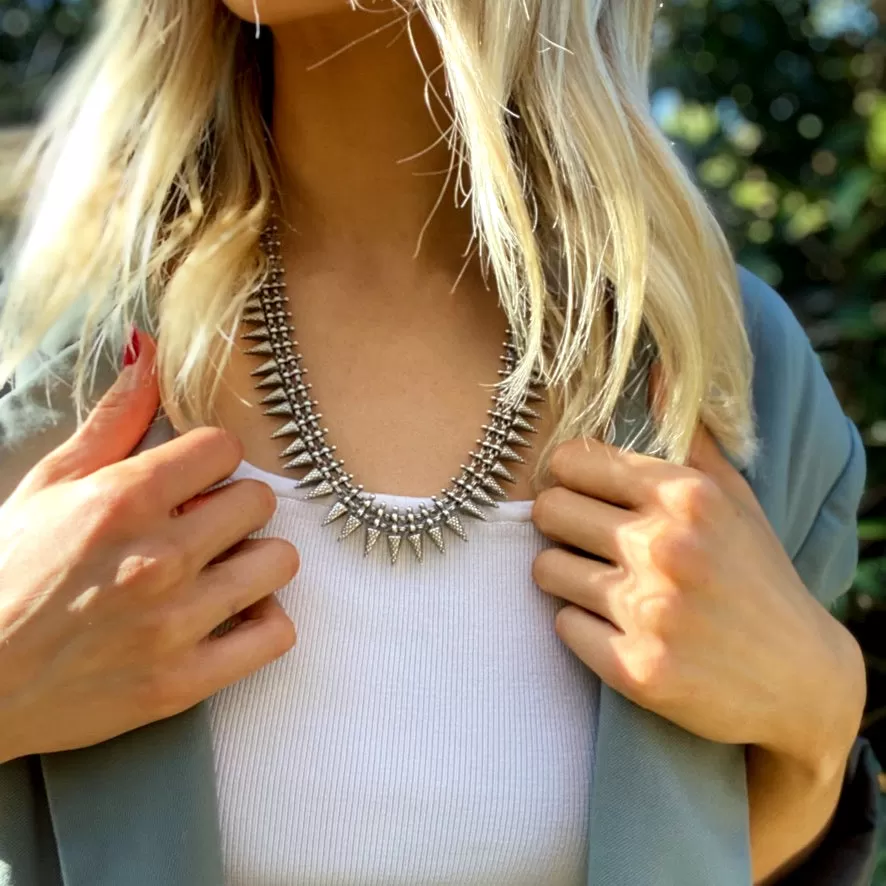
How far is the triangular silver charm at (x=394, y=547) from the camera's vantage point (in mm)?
859

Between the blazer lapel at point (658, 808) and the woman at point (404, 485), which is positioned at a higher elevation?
the woman at point (404, 485)

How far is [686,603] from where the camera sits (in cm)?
82

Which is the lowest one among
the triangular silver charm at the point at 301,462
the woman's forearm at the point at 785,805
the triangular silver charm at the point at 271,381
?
the woman's forearm at the point at 785,805

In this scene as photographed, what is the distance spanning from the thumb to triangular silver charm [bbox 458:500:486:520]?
0.27 m

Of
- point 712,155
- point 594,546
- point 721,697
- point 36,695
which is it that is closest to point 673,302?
point 594,546

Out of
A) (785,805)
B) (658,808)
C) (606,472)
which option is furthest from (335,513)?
(785,805)

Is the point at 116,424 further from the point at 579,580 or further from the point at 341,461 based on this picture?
the point at 579,580

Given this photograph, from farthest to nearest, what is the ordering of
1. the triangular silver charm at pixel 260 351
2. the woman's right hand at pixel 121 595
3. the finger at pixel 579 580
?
the triangular silver charm at pixel 260 351
the finger at pixel 579 580
the woman's right hand at pixel 121 595

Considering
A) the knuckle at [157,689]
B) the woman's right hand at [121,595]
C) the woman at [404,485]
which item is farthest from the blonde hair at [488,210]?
the knuckle at [157,689]

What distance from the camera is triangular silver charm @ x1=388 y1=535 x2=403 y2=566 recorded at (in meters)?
0.86

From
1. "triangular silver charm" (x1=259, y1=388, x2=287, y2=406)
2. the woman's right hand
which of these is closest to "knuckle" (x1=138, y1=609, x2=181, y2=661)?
the woman's right hand

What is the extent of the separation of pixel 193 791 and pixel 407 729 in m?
0.17

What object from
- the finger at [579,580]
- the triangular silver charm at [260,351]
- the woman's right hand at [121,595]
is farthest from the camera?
the triangular silver charm at [260,351]

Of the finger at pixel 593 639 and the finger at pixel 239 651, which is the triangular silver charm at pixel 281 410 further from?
the finger at pixel 593 639
